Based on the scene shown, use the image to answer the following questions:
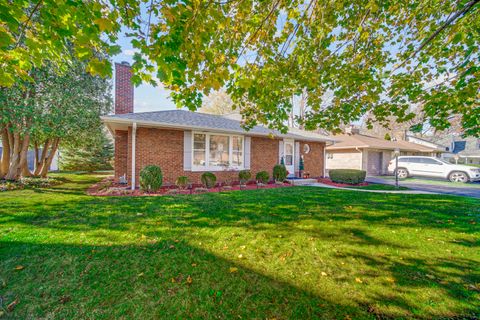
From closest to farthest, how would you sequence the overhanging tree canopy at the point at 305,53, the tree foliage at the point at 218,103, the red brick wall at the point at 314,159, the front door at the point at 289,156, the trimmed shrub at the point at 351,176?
the overhanging tree canopy at the point at 305,53
the trimmed shrub at the point at 351,176
the front door at the point at 289,156
the red brick wall at the point at 314,159
the tree foliage at the point at 218,103

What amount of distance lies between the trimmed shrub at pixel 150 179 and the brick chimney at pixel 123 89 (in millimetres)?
4387

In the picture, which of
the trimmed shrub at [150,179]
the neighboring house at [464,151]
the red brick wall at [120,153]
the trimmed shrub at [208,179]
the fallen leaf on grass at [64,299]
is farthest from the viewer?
the neighboring house at [464,151]

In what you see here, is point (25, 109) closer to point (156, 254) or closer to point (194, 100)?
point (194, 100)

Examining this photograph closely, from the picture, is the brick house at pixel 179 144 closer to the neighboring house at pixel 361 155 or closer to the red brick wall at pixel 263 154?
the red brick wall at pixel 263 154

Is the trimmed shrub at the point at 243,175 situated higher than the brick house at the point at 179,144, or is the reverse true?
the brick house at the point at 179,144

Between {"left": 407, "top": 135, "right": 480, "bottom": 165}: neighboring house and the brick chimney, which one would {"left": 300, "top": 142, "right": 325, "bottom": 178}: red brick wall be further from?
{"left": 407, "top": 135, "right": 480, "bottom": 165}: neighboring house

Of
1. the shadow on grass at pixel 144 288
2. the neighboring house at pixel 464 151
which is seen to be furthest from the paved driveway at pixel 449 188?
the neighboring house at pixel 464 151

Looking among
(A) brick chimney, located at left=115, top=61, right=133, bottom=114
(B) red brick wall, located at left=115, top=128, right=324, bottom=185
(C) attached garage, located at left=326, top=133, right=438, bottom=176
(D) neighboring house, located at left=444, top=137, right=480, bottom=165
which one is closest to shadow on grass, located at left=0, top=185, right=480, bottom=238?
(B) red brick wall, located at left=115, top=128, right=324, bottom=185

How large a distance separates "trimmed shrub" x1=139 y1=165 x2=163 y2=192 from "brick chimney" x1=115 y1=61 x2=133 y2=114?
173 inches

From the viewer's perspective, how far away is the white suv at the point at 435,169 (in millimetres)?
14492

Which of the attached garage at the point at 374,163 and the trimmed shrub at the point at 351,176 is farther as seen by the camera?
the attached garage at the point at 374,163

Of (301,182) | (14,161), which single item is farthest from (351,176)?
(14,161)

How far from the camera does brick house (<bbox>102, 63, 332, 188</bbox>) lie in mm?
8859

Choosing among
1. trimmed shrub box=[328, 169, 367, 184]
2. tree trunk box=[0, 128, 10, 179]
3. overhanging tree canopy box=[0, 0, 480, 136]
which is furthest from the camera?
trimmed shrub box=[328, 169, 367, 184]
